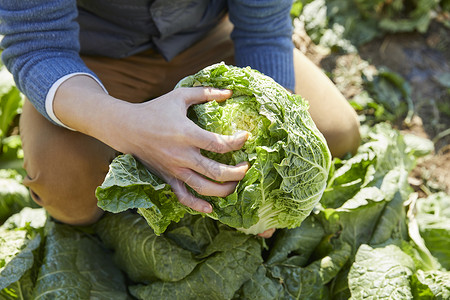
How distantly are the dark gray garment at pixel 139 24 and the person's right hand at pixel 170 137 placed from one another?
2.30 ft

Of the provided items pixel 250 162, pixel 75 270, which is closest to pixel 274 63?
pixel 250 162

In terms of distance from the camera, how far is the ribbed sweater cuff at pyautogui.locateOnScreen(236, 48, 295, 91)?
9.87 feet

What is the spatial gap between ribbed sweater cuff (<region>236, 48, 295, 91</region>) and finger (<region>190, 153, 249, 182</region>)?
3.49 ft

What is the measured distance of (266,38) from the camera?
10.1 feet

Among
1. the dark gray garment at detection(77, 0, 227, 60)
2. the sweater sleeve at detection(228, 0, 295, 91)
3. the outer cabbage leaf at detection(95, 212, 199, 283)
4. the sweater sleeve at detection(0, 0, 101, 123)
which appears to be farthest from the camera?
the sweater sleeve at detection(228, 0, 295, 91)

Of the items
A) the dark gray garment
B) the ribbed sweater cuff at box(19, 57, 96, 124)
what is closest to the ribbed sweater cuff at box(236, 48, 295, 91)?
the dark gray garment

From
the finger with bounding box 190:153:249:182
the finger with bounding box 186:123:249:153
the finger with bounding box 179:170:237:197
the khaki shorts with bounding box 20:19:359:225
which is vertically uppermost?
the finger with bounding box 186:123:249:153

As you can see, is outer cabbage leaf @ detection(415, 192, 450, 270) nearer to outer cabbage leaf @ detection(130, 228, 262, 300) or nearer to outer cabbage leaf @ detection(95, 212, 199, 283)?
outer cabbage leaf @ detection(130, 228, 262, 300)

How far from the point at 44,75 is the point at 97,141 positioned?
519 mm

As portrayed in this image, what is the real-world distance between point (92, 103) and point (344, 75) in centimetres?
321

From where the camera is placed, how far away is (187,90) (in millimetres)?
2230

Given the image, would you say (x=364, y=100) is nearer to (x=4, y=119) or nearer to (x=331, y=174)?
(x=331, y=174)

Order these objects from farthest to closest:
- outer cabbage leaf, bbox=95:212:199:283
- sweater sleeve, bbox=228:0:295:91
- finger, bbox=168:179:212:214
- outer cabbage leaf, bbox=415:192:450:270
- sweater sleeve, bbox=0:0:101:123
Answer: outer cabbage leaf, bbox=415:192:450:270 < sweater sleeve, bbox=228:0:295:91 < outer cabbage leaf, bbox=95:212:199:283 < sweater sleeve, bbox=0:0:101:123 < finger, bbox=168:179:212:214

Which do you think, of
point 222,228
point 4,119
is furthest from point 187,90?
point 4,119
